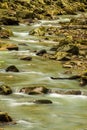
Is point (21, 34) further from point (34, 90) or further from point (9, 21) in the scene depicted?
point (34, 90)

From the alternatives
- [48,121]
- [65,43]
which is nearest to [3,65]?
[65,43]

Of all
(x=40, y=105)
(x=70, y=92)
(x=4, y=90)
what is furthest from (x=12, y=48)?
(x=40, y=105)

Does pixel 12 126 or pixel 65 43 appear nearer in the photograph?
pixel 12 126

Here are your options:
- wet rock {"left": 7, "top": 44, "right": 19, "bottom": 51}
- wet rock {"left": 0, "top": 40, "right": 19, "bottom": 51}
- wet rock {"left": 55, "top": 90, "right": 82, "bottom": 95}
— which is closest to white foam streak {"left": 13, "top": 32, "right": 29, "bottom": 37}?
wet rock {"left": 0, "top": 40, "right": 19, "bottom": 51}

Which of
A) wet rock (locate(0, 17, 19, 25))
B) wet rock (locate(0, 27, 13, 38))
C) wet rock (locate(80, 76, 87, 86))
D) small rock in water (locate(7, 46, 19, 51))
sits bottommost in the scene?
wet rock (locate(80, 76, 87, 86))

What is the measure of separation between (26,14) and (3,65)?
19615 millimetres

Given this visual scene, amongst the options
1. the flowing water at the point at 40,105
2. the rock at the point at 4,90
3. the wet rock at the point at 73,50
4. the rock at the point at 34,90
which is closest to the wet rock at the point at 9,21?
the flowing water at the point at 40,105

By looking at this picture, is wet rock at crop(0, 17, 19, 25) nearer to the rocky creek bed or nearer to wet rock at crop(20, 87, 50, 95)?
the rocky creek bed

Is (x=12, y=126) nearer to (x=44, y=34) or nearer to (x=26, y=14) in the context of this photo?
(x=44, y=34)

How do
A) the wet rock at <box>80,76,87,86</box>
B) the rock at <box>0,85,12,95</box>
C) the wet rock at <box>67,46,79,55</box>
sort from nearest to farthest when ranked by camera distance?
1. the rock at <box>0,85,12,95</box>
2. the wet rock at <box>80,76,87,86</box>
3. the wet rock at <box>67,46,79,55</box>

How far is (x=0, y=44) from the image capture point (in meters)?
26.2

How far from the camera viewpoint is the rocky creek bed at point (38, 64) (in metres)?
15.3

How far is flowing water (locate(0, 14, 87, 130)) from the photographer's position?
13.3 metres

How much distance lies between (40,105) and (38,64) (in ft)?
23.8
